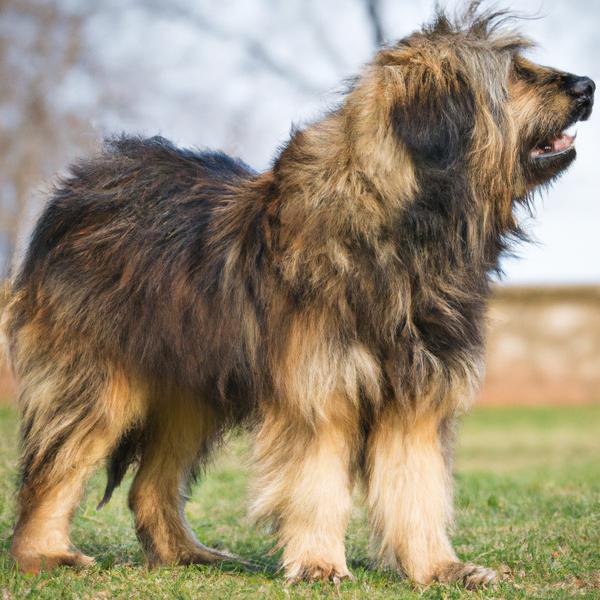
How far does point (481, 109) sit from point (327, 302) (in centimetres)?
102

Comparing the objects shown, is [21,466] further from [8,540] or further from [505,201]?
[505,201]

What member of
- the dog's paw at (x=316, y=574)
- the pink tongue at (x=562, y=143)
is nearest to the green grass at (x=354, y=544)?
the dog's paw at (x=316, y=574)

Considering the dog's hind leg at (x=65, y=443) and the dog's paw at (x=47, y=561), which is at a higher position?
the dog's hind leg at (x=65, y=443)

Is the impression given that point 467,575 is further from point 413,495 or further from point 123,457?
point 123,457

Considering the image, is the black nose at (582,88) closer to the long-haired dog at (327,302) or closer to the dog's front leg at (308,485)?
the long-haired dog at (327,302)

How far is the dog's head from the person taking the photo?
4.17m

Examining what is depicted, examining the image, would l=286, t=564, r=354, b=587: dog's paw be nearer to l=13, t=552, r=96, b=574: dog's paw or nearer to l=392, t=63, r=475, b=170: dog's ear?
l=13, t=552, r=96, b=574: dog's paw

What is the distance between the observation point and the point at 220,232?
4531 millimetres

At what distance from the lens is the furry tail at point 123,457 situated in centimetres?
502

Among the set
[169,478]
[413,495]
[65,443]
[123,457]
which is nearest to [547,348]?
[169,478]

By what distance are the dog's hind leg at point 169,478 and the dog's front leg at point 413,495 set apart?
98cm

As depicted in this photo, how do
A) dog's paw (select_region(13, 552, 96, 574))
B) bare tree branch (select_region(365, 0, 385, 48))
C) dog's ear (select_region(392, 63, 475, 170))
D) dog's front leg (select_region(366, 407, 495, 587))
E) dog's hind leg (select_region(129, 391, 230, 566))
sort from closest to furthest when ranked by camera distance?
dog's ear (select_region(392, 63, 475, 170)), dog's front leg (select_region(366, 407, 495, 587)), dog's paw (select_region(13, 552, 96, 574)), dog's hind leg (select_region(129, 391, 230, 566)), bare tree branch (select_region(365, 0, 385, 48))

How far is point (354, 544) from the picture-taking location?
5.53 meters

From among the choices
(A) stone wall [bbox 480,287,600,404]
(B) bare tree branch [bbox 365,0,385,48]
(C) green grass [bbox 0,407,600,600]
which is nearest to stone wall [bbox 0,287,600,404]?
(A) stone wall [bbox 480,287,600,404]
